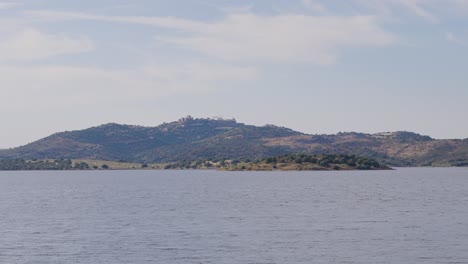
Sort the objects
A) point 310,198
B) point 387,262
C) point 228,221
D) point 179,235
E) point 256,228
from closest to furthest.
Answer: point 387,262 → point 179,235 → point 256,228 → point 228,221 → point 310,198

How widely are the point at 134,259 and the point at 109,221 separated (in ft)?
111

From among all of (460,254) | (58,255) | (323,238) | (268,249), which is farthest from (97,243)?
(460,254)

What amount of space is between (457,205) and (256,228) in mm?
49487

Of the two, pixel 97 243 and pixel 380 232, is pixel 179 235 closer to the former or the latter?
pixel 97 243

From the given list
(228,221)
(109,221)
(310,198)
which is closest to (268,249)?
(228,221)

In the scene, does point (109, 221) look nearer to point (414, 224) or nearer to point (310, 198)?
point (414, 224)

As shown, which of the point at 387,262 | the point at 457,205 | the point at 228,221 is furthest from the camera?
the point at 457,205

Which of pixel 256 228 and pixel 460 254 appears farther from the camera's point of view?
pixel 256 228

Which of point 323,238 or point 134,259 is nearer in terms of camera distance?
point 134,259

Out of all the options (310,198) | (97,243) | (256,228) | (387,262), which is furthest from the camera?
(310,198)

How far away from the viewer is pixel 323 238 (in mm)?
75938

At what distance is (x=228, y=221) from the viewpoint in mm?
93625

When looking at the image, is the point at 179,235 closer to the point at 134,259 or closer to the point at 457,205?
the point at 134,259

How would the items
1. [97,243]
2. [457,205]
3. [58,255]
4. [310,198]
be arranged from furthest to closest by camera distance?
[310,198]
[457,205]
[97,243]
[58,255]
